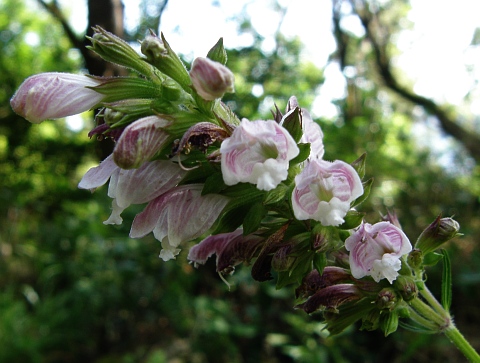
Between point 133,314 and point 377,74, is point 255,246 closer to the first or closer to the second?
point 133,314

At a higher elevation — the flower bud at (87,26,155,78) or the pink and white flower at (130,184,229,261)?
the flower bud at (87,26,155,78)

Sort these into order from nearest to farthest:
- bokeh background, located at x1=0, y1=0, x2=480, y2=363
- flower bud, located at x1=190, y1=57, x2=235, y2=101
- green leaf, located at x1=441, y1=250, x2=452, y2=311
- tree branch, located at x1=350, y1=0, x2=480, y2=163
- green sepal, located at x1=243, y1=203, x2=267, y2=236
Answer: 1. flower bud, located at x1=190, y1=57, x2=235, y2=101
2. green sepal, located at x1=243, y1=203, x2=267, y2=236
3. green leaf, located at x1=441, y1=250, x2=452, y2=311
4. bokeh background, located at x1=0, y1=0, x2=480, y2=363
5. tree branch, located at x1=350, y1=0, x2=480, y2=163

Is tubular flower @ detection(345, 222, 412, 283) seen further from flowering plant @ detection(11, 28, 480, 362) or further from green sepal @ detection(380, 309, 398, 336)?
green sepal @ detection(380, 309, 398, 336)

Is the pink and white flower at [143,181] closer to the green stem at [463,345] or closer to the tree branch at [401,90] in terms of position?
the green stem at [463,345]

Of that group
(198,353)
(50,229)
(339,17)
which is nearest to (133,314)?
(198,353)

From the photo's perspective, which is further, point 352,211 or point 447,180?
point 447,180

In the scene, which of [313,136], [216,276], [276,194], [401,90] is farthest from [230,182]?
[401,90]

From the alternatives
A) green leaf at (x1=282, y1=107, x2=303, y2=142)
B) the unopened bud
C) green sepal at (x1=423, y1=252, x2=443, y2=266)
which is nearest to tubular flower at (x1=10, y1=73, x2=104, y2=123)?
green leaf at (x1=282, y1=107, x2=303, y2=142)
